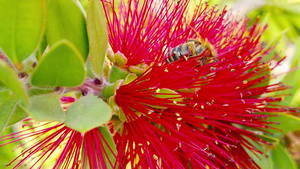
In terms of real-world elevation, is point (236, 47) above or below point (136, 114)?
above

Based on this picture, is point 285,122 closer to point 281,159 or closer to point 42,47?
point 281,159

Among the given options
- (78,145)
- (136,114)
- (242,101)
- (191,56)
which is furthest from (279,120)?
(78,145)

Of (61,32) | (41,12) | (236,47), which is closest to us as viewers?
(41,12)

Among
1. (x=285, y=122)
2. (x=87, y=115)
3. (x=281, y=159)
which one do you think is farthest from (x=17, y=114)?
(x=281, y=159)

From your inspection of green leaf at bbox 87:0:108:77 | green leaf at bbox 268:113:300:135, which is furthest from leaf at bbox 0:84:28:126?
green leaf at bbox 268:113:300:135

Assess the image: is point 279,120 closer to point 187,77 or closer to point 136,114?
point 187,77

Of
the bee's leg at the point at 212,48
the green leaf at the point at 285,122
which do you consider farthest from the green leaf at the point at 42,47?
the green leaf at the point at 285,122

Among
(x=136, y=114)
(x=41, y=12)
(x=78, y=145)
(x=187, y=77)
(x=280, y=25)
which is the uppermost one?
(x=280, y=25)
